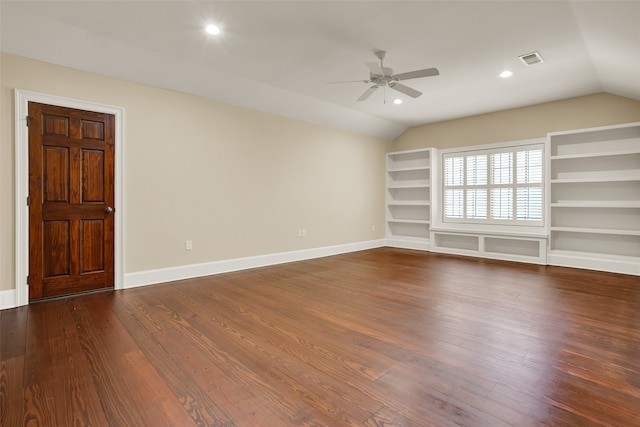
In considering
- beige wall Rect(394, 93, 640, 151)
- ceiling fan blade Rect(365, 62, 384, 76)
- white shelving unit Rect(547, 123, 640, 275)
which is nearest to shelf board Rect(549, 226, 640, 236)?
white shelving unit Rect(547, 123, 640, 275)

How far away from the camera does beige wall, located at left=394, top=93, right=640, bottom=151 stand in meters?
5.02

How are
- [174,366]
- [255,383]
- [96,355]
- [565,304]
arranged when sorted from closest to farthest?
[255,383]
[174,366]
[96,355]
[565,304]

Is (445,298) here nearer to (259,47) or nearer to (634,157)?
(259,47)

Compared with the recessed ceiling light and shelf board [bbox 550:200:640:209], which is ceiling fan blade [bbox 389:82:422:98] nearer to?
the recessed ceiling light

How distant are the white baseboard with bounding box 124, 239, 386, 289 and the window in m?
2.51

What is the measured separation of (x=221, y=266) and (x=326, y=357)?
10.2ft

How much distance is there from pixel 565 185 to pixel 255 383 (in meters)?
6.06

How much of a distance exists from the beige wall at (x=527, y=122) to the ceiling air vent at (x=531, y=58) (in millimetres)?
2118

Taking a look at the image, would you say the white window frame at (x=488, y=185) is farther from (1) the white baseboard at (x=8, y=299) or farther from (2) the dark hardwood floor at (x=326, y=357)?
(1) the white baseboard at (x=8, y=299)

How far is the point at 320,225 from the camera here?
6309mm

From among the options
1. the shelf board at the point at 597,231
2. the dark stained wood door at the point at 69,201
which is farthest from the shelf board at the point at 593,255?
the dark stained wood door at the point at 69,201

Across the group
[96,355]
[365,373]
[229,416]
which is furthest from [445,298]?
[96,355]

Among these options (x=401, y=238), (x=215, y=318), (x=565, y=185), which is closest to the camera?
(x=215, y=318)

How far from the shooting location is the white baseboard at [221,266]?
4113mm
